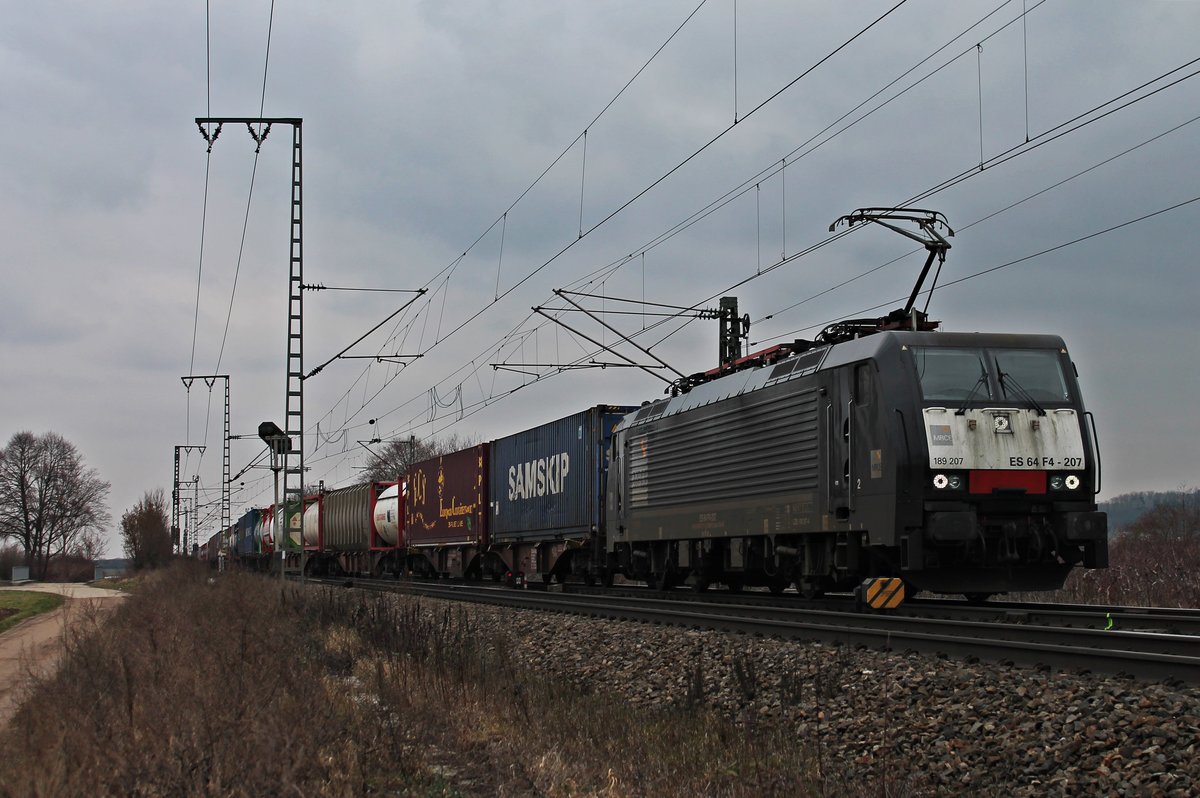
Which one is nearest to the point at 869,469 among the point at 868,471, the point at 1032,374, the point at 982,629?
the point at 868,471

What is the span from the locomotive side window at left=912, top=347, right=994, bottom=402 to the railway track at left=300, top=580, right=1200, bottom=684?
7.95 feet

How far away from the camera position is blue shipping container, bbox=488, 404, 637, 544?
932 inches

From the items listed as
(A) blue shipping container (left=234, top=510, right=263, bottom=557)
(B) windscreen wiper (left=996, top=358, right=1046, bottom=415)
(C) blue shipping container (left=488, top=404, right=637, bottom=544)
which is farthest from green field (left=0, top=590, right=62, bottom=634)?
(B) windscreen wiper (left=996, top=358, right=1046, bottom=415)

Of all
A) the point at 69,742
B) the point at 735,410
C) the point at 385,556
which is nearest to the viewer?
the point at 69,742

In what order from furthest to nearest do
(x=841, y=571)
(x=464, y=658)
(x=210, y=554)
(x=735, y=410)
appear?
(x=210, y=554) → (x=735, y=410) → (x=841, y=571) → (x=464, y=658)

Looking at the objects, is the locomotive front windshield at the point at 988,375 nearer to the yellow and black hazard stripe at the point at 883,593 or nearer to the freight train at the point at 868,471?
the freight train at the point at 868,471

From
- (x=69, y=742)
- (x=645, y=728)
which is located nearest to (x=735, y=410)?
(x=645, y=728)

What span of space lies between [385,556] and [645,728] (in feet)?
110

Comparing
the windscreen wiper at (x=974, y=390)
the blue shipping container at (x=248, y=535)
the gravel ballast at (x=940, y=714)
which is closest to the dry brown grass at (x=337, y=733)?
the gravel ballast at (x=940, y=714)

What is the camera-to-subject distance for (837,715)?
335 inches

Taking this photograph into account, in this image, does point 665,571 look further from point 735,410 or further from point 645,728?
point 645,728

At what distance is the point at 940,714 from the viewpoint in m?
7.83

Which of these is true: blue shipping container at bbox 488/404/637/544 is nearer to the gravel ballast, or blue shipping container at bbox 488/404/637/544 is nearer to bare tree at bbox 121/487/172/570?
the gravel ballast

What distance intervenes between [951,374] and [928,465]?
126 centimetres
